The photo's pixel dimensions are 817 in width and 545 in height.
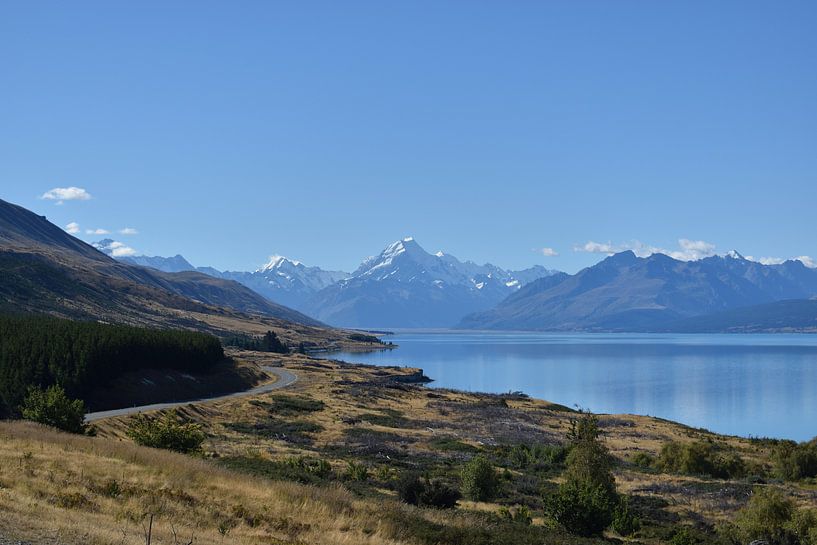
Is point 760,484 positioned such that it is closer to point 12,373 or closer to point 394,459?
point 394,459

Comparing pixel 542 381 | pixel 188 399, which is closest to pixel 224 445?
pixel 188 399

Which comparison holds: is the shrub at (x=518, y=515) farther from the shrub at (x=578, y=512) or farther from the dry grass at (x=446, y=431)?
the dry grass at (x=446, y=431)

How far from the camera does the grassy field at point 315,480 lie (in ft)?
61.5

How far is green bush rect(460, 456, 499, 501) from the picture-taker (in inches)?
1356

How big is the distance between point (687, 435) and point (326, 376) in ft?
207

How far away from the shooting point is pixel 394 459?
4662cm

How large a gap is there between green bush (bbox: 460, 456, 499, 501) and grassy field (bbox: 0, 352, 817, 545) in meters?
1.02

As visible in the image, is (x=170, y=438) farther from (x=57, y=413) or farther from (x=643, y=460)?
(x=643, y=460)

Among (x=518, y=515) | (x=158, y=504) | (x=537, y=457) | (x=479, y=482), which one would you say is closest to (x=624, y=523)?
(x=518, y=515)

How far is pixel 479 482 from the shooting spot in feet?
113

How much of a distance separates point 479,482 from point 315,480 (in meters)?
10.3

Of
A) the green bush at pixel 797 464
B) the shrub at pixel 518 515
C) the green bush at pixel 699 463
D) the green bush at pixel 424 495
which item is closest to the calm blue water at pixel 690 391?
the green bush at pixel 797 464

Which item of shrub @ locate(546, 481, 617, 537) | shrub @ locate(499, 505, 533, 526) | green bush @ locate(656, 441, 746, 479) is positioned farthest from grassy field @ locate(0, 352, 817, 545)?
green bush @ locate(656, 441, 746, 479)

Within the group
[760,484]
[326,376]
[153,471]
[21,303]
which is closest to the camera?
[153,471]
